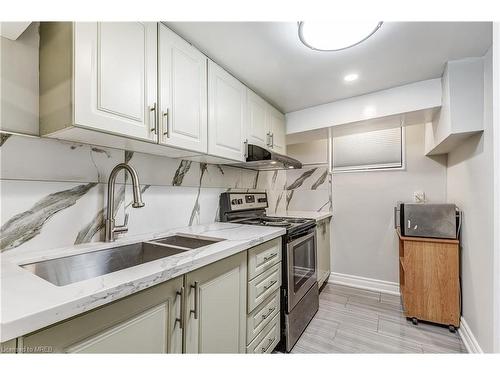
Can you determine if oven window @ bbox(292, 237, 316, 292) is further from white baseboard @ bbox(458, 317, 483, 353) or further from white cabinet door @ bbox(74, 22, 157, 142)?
white cabinet door @ bbox(74, 22, 157, 142)

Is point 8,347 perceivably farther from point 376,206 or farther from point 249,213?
point 376,206

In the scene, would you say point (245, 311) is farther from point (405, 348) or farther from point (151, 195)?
point (405, 348)

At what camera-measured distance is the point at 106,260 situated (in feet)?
3.73

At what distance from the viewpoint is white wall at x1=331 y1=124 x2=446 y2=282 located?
2563 millimetres

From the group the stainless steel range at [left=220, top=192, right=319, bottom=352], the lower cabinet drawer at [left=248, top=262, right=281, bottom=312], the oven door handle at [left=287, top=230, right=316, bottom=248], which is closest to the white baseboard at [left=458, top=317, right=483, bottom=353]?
A: the stainless steel range at [left=220, top=192, right=319, bottom=352]

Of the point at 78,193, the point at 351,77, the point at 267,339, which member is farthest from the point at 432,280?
the point at 78,193

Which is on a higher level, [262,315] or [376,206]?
[376,206]

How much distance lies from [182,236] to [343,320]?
5.65ft

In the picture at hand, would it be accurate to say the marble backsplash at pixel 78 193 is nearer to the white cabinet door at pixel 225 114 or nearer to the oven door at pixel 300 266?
the white cabinet door at pixel 225 114

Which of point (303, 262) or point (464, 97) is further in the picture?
point (303, 262)

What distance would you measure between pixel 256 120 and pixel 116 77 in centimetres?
125

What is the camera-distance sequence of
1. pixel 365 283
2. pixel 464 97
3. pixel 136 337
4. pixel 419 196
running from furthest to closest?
1. pixel 365 283
2. pixel 419 196
3. pixel 464 97
4. pixel 136 337

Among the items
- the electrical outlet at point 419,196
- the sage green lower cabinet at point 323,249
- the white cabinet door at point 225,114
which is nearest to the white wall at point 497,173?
the white cabinet door at point 225,114

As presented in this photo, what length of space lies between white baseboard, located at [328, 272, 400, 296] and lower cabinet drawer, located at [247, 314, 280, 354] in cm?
175
